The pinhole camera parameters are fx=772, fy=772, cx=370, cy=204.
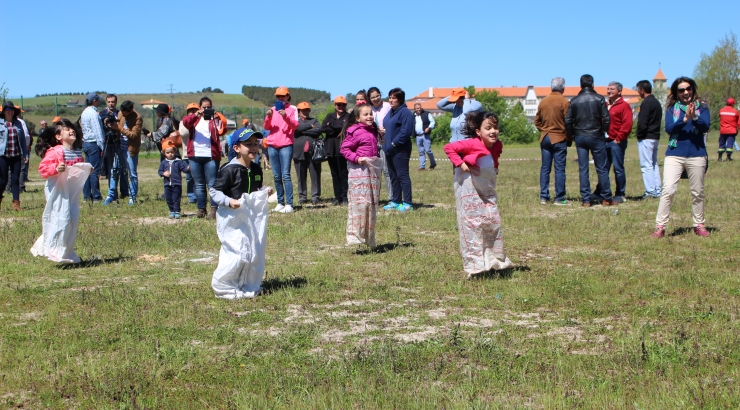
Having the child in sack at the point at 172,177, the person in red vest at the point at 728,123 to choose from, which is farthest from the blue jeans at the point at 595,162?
the person in red vest at the point at 728,123

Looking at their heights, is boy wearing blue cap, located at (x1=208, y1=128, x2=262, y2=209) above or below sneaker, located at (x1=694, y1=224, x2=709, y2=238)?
above

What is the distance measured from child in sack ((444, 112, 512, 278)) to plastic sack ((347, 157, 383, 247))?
1703mm

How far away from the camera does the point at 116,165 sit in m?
15.2

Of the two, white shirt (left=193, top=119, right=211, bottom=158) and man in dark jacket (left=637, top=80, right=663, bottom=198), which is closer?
white shirt (left=193, top=119, right=211, bottom=158)

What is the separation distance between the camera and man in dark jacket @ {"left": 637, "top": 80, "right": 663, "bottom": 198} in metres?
14.4

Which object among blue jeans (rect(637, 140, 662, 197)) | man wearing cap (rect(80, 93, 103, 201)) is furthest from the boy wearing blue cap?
blue jeans (rect(637, 140, 662, 197))

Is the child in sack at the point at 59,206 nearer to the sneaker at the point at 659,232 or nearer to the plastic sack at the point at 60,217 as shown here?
the plastic sack at the point at 60,217

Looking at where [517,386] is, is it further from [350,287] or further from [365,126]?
[365,126]

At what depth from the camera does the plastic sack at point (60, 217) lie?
8516 mm

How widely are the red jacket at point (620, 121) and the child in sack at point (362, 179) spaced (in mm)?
6293

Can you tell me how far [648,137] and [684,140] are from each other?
5.17 m

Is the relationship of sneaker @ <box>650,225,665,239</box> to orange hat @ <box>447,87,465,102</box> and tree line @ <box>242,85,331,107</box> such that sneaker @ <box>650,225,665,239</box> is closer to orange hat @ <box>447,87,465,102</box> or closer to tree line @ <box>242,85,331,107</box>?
orange hat @ <box>447,87,465,102</box>

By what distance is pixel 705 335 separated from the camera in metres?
5.53

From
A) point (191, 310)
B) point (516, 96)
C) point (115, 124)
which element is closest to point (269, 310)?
point (191, 310)
